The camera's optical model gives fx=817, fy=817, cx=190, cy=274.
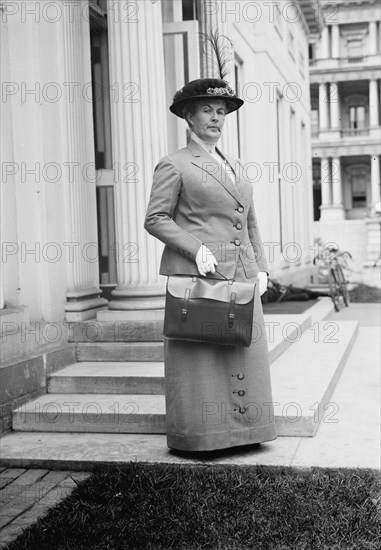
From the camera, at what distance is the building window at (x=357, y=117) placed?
6228cm

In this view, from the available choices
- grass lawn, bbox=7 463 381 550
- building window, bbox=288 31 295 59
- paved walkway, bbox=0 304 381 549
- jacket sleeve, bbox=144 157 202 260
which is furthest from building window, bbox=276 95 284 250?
grass lawn, bbox=7 463 381 550

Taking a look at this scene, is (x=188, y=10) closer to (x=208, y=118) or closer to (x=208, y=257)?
(x=208, y=118)

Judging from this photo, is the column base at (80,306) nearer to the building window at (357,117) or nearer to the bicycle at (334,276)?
the bicycle at (334,276)

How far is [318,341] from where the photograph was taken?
8.92m

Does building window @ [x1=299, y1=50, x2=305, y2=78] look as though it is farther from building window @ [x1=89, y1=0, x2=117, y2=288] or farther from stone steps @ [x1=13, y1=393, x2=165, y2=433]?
stone steps @ [x1=13, y1=393, x2=165, y2=433]

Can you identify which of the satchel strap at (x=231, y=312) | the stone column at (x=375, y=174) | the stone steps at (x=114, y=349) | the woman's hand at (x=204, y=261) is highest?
the stone column at (x=375, y=174)

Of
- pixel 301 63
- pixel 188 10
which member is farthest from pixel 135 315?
pixel 301 63

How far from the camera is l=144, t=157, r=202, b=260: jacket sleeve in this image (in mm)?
4559

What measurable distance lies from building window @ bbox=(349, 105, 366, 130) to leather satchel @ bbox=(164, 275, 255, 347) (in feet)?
196

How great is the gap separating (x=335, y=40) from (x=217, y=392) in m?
60.5

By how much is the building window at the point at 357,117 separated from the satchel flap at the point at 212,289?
5981 centimetres

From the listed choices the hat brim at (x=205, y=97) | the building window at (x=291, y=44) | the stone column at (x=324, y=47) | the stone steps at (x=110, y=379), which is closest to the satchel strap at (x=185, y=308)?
the hat brim at (x=205, y=97)

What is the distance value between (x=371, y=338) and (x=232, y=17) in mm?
4996

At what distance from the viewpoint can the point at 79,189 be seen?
7027 millimetres
